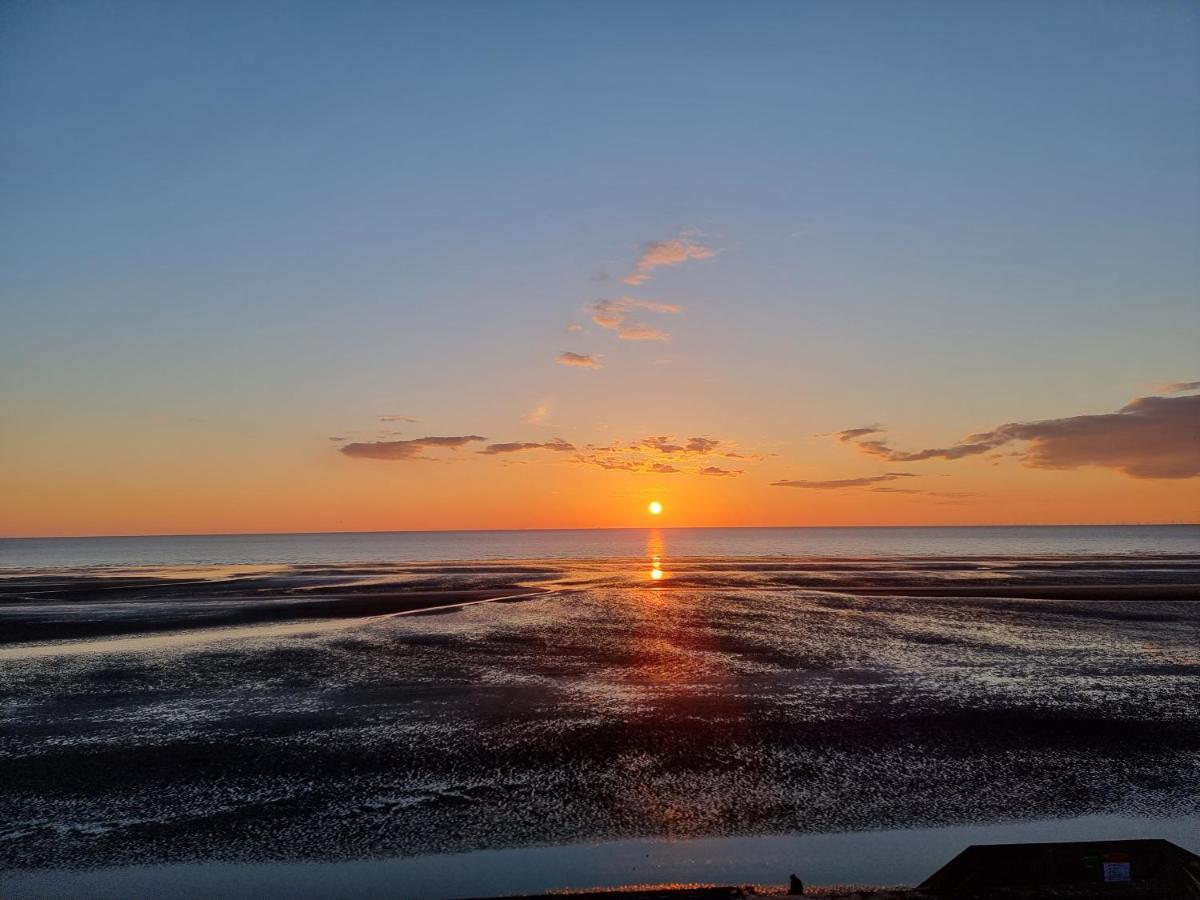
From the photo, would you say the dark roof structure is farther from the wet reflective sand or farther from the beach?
the wet reflective sand

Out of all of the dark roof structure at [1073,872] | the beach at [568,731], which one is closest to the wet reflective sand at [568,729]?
the beach at [568,731]

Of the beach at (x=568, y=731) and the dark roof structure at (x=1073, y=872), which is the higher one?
the dark roof structure at (x=1073, y=872)

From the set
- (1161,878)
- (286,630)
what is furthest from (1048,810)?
(286,630)

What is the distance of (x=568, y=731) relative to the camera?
1727 centimetres

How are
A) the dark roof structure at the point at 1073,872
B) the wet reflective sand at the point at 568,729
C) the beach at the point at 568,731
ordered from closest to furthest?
the dark roof structure at the point at 1073,872 < the beach at the point at 568,731 < the wet reflective sand at the point at 568,729

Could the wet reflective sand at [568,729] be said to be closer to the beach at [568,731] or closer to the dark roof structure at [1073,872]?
the beach at [568,731]

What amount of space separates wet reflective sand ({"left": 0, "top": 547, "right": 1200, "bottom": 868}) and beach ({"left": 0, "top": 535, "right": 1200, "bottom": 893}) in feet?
0.27

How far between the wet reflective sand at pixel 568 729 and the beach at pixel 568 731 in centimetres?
8

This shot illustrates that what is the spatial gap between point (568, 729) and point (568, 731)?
0.17 metres

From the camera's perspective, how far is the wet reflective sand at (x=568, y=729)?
41.1 ft

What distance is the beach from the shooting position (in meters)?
12.4

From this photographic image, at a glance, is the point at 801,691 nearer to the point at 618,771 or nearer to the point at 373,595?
the point at 618,771

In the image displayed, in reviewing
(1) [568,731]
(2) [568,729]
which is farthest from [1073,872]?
(2) [568,729]

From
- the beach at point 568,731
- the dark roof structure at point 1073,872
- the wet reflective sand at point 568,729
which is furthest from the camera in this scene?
the wet reflective sand at point 568,729
